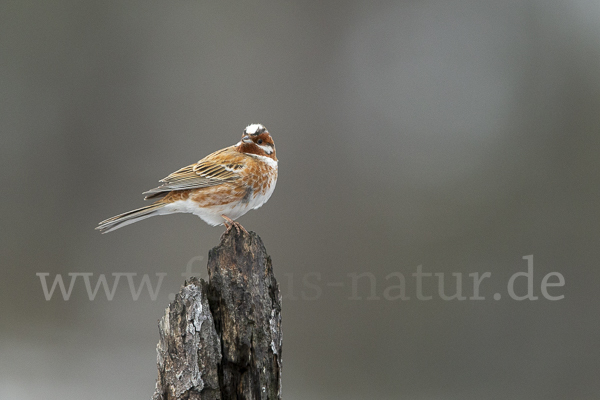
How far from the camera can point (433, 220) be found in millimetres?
4301

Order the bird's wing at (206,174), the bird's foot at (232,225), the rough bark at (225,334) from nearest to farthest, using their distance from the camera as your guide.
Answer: the rough bark at (225,334), the bird's foot at (232,225), the bird's wing at (206,174)

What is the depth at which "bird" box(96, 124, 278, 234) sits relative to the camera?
8.16 ft

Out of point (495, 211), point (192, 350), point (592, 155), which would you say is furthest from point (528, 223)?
point (192, 350)

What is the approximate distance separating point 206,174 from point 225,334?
93 cm

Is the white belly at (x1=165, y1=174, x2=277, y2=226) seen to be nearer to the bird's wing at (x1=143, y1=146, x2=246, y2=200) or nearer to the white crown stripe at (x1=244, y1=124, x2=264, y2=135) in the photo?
the bird's wing at (x1=143, y1=146, x2=246, y2=200)

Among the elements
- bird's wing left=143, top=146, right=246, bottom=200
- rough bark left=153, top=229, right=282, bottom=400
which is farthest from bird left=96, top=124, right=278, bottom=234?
rough bark left=153, top=229, right=282, bottom=400

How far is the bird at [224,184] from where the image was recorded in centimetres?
249

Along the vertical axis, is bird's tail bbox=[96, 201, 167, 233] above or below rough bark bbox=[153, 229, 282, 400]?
above

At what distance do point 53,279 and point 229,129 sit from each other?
185 cm

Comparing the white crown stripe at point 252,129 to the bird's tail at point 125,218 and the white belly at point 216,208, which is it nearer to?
the white belly at point 216,208

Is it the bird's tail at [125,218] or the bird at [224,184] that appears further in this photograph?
the bird at [224,184]

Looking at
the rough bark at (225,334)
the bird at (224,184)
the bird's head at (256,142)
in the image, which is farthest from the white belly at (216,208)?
the rough bark at (225,334)

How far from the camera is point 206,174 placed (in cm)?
253

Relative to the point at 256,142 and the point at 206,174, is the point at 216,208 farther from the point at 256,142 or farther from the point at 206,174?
the point at 256,142
